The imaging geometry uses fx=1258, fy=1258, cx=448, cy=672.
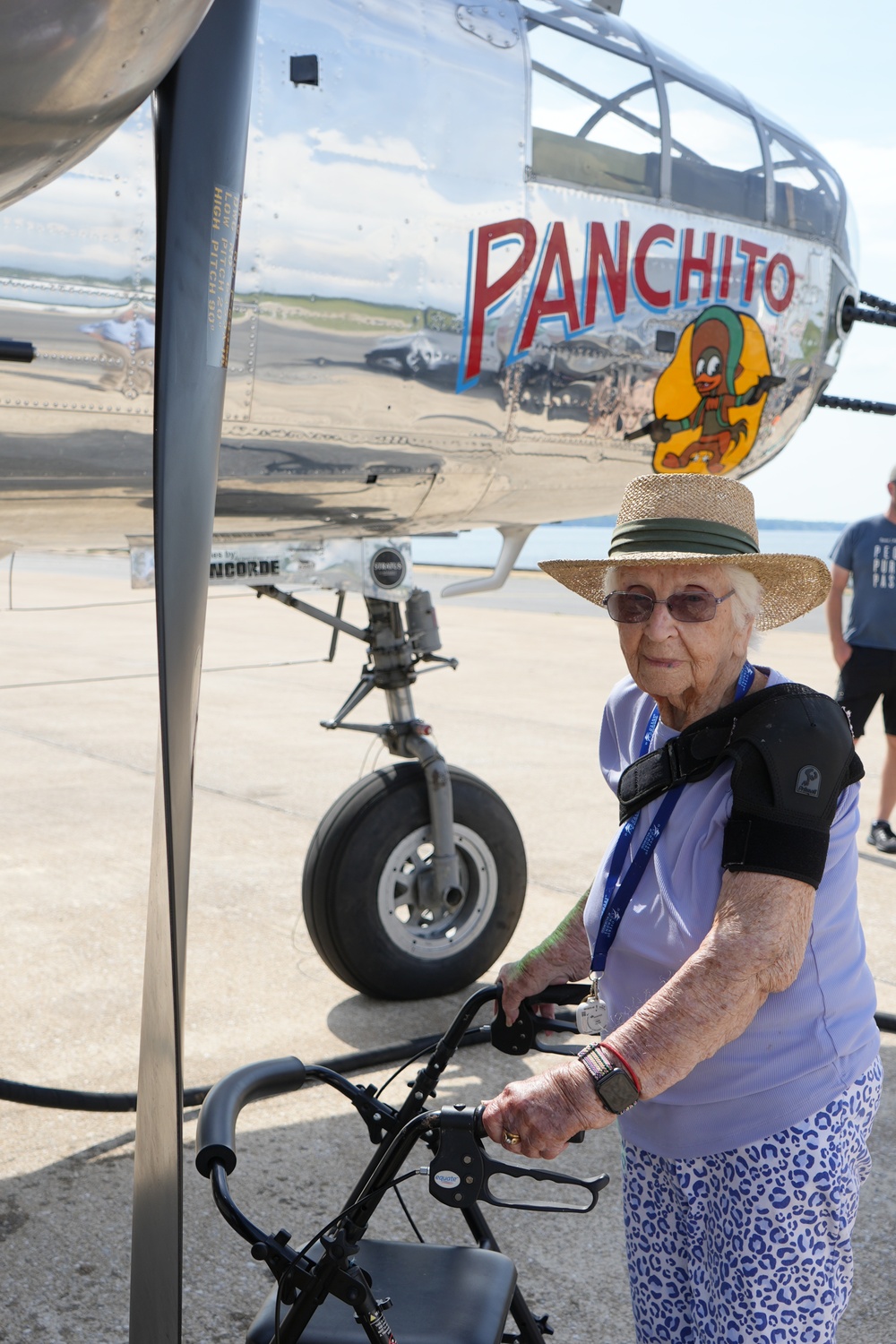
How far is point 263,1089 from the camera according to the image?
6.57 feet

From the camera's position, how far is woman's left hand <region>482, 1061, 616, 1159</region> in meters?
1.73

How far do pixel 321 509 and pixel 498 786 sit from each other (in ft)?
15.0

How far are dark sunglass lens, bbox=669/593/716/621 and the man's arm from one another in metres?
4.96

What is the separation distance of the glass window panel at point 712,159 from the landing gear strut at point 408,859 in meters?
1.79

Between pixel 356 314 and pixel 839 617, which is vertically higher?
pixel 356 314

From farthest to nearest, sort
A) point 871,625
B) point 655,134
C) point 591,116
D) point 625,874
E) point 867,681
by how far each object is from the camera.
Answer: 1. point 867,681
2. point 871,625
3. point 655,134
4. point 591,116
5. point 625,874

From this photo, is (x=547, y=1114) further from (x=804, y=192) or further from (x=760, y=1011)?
(x=804, y=192)

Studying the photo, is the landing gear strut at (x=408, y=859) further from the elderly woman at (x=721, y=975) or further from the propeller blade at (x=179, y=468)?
the elderly woman at (x=721, y=975)

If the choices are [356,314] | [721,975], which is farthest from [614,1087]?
[356,314]

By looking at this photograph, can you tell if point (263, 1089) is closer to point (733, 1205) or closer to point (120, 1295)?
point (733, 1205)

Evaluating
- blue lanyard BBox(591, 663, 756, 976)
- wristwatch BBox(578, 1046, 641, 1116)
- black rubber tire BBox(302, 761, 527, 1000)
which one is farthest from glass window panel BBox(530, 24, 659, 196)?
wristwatch BBox(578, 1046, 641, 1116)

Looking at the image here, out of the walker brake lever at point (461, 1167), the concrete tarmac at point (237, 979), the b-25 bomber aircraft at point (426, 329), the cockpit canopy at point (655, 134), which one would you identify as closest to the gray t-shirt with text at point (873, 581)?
the concrete tarmac at point (237, 979)

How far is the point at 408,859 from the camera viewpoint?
476 cm

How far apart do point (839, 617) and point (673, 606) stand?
518 centimetres
